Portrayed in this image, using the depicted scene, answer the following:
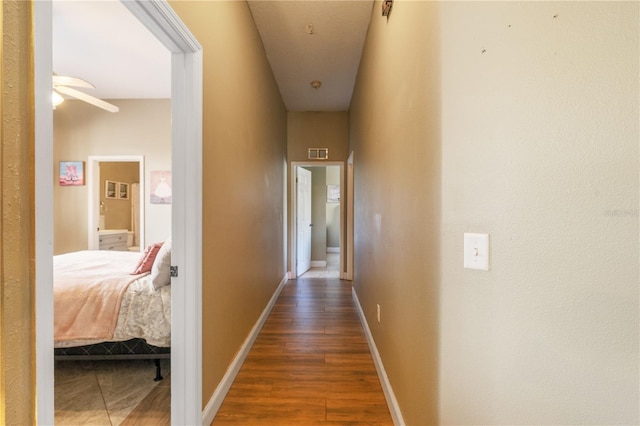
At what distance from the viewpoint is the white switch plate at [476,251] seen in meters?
0.78

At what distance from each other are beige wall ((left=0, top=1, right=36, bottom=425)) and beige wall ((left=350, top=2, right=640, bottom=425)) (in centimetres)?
114

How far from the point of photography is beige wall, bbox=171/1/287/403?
Answer: 4.83ft

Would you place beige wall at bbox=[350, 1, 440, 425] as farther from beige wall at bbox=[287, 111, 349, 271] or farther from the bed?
beige wall at bbox=[287, 111, 349, 271]

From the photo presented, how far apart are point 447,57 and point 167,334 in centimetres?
217

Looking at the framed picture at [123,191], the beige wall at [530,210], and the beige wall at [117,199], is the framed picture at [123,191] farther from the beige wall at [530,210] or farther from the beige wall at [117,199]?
the beige wall at [530,210]

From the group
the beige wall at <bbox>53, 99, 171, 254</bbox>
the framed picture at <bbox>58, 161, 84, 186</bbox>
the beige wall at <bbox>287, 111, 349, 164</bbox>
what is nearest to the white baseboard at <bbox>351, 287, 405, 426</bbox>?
the beige wall at <bbox>287, 111, 349, 164</bbox>

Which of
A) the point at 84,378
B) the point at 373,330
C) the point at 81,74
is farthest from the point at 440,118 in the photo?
the point at 81,74

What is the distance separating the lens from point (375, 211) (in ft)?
7.00

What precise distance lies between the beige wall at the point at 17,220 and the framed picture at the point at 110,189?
578 centimetres

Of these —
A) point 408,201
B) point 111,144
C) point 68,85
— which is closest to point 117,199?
point 111,144

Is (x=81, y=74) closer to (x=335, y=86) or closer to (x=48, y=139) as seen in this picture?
(x=335, y=86)

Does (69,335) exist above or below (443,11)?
below

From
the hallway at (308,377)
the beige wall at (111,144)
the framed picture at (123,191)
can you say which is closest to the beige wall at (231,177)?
the hallway at (308,377)

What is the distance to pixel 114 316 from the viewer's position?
1.75 m
